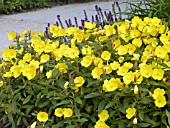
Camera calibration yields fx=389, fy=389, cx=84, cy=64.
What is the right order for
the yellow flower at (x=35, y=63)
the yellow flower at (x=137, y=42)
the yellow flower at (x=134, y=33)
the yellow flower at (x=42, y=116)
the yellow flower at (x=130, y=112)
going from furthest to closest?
the yellow flower at (x=134, y=33) → the yellow flower at (x=137, y=42) → the yellow flower at (x=35, y=63) → the yellow flower at (x=42, y=116) → the yellow flower at (x=130, y=112)

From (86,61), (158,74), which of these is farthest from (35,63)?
(158,74)

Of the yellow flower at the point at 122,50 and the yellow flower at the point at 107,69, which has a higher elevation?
the yellow flower at the point at 122,50

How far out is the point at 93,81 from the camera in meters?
2.41

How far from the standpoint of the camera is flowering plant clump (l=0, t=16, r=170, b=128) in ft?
7.55

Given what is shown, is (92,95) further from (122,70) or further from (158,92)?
(158,92)

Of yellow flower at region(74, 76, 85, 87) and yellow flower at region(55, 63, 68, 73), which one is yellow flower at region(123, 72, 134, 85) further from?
yellow flower at region(55, 63, 68, 73)

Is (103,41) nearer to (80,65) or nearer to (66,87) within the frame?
(80,65)

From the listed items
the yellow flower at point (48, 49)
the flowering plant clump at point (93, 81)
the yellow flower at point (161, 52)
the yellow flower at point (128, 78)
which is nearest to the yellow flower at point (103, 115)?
the flowering plant clump at point (93, 81)

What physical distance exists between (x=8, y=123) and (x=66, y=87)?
48 cm

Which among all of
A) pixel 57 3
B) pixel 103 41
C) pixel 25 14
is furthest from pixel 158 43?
pixel 57 3

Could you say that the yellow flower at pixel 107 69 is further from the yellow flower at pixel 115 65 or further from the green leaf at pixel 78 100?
the green leaf at pixel 78 100

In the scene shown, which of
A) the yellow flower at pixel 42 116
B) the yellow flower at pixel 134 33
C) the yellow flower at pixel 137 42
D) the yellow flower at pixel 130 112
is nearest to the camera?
the yellow flower at pixel 130 112

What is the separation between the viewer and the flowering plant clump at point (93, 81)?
2.30 metres

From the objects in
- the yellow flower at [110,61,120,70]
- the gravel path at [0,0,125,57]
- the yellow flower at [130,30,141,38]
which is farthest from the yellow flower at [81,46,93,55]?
the gravel path at [0,0,125,57]
